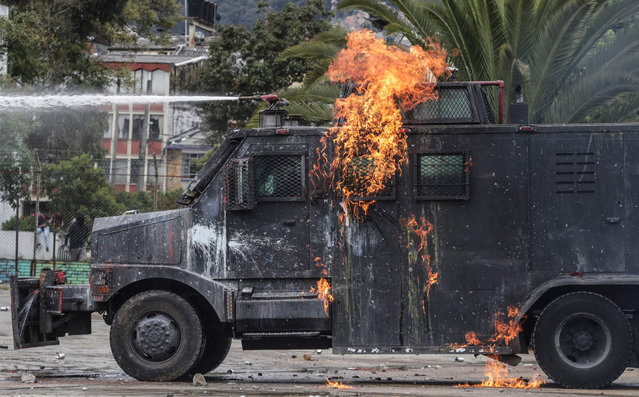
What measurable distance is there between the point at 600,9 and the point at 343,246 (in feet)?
28.7

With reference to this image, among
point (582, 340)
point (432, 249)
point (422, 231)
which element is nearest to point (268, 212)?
point (422, 231)

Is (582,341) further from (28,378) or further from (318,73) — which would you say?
(318,73)

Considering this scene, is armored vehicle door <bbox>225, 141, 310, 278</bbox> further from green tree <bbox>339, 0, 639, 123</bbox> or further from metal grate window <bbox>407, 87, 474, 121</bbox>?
green tree <bbox>339, 0, 639, 123</bbox>

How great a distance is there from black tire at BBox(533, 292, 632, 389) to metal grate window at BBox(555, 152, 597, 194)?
1.06 m

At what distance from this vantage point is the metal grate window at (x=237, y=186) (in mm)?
10062

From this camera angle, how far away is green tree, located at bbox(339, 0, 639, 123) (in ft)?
53.7

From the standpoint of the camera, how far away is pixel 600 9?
652 inches

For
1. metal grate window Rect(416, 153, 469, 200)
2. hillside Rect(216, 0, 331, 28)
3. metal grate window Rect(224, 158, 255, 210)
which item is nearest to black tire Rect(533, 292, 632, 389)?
metal grate window Rect(416, 153, 469, 200)

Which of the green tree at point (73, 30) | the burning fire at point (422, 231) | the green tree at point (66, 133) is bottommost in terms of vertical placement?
the burning fire at point (422, 231)

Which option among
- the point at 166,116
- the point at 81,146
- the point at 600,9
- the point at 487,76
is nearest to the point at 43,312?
the point at 487,76

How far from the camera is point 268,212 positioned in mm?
10109

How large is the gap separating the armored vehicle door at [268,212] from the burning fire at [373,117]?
379 mm

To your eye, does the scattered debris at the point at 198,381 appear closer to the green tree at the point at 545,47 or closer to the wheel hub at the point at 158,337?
the wheel hub at the point at 158,337

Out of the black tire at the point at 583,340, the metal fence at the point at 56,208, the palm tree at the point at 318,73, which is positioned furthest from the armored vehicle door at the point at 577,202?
the metal fence at the point at 56,208
